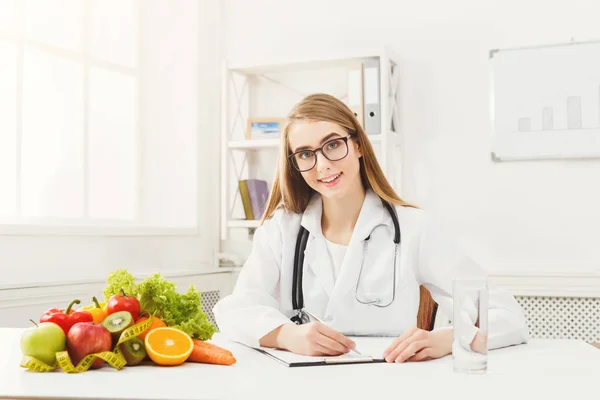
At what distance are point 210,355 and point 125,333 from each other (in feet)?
0.54

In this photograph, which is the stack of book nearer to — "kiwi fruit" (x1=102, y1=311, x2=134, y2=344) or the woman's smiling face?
the woman's smiling face

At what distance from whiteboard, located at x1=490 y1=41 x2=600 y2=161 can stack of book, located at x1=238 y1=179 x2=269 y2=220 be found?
1155mm

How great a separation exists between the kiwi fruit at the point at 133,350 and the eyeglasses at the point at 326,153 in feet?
2.61

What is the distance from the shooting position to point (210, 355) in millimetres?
1361

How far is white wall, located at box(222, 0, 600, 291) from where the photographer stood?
328 cm

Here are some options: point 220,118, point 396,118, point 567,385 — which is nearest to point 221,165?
point 220,118

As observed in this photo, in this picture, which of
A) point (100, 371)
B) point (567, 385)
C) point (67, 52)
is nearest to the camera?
point (567, 385)

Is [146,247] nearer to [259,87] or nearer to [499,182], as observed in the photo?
[259,87]

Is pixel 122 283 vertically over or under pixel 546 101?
under

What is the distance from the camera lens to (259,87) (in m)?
3.83

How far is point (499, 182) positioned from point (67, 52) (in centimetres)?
205

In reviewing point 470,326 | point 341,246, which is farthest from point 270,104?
point 470,326

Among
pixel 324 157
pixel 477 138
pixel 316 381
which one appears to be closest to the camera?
pixel 316 381

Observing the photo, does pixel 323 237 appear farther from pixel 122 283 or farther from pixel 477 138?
pixel 477 138
